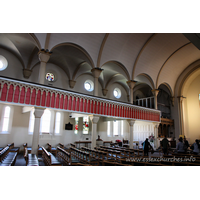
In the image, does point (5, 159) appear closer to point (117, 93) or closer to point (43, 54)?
point (43, 54)

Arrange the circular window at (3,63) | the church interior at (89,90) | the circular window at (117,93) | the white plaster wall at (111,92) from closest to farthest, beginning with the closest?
the church interior at (89,90) → the circular window at (3,63) → the white plaster wall at (111,92) → the circular window at (117,93)

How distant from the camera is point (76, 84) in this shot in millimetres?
16094

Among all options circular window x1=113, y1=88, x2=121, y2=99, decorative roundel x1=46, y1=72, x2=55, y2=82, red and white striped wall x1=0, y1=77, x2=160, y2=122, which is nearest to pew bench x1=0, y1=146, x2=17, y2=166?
red and white striped wall x1=0, y1=77, x2=160, y2=122

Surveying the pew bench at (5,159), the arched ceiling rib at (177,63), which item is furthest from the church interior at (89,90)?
the pew bench at (5,159)

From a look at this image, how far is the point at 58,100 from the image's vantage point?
31.0 feet

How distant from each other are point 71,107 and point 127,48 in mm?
6778

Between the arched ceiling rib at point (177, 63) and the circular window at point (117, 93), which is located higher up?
the arched ceiling rib at point (177, 63)

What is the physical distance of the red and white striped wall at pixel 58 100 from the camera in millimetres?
7934

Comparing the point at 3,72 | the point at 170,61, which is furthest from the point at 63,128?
the point at 170,61

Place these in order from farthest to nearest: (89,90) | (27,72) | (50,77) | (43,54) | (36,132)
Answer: (89,90), (50,77), (27,72), (43,54), (36,132)

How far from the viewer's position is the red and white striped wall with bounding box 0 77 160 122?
7934 millimetres

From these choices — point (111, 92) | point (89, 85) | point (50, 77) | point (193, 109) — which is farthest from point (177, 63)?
point (50, 77)

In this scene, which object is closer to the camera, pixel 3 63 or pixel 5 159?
pixel 5 159

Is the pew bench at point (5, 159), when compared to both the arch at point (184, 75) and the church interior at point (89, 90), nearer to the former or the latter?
the church interior at point (89, 90)
